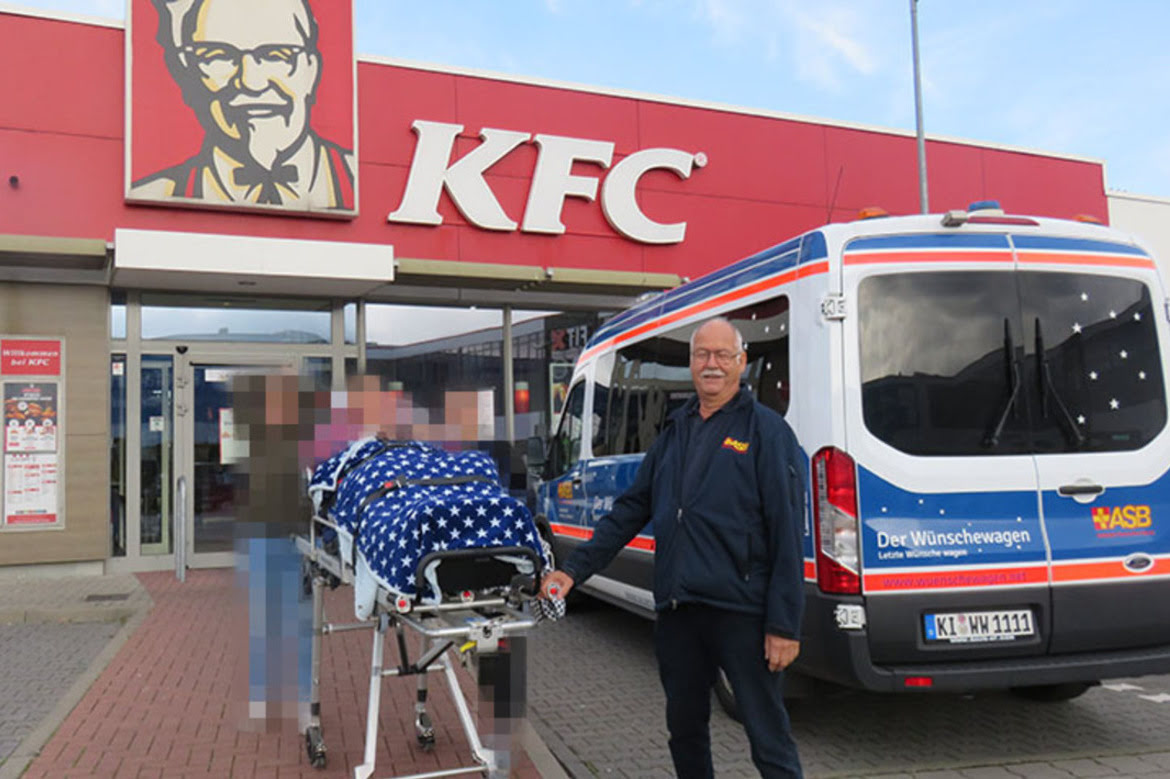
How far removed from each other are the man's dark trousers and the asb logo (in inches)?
80.8

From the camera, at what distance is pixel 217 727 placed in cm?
513

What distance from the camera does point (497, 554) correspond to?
3.39 metres

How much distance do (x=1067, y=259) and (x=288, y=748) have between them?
14.8ft

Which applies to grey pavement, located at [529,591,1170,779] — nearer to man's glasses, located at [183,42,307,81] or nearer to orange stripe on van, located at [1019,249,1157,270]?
orange stripe on van, located at [1019,249,1157,270]

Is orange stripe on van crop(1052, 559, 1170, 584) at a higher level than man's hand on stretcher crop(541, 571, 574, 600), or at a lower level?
lower

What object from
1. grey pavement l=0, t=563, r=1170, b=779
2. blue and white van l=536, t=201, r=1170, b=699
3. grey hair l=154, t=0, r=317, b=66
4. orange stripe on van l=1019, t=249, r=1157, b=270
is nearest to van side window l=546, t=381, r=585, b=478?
grey pavement l=0, t=563, r=1170, b=779

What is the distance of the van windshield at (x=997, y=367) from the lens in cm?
427

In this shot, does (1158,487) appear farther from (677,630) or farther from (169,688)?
(169,688)

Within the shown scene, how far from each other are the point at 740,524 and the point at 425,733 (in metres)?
2.40

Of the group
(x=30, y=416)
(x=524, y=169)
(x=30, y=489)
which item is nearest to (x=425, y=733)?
(x=30, y=489)

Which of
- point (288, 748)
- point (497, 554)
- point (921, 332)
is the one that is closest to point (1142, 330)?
point (921, 332)

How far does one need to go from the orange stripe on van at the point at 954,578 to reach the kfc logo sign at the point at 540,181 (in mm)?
7933

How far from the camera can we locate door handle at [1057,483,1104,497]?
4.28 meters

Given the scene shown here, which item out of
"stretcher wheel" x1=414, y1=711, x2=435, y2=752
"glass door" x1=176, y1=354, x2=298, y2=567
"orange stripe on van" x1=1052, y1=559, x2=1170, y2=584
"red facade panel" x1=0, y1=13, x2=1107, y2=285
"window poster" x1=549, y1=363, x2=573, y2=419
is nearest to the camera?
"orange stripe on van" x1=1052, y1=559, x2=1170, y2=584
